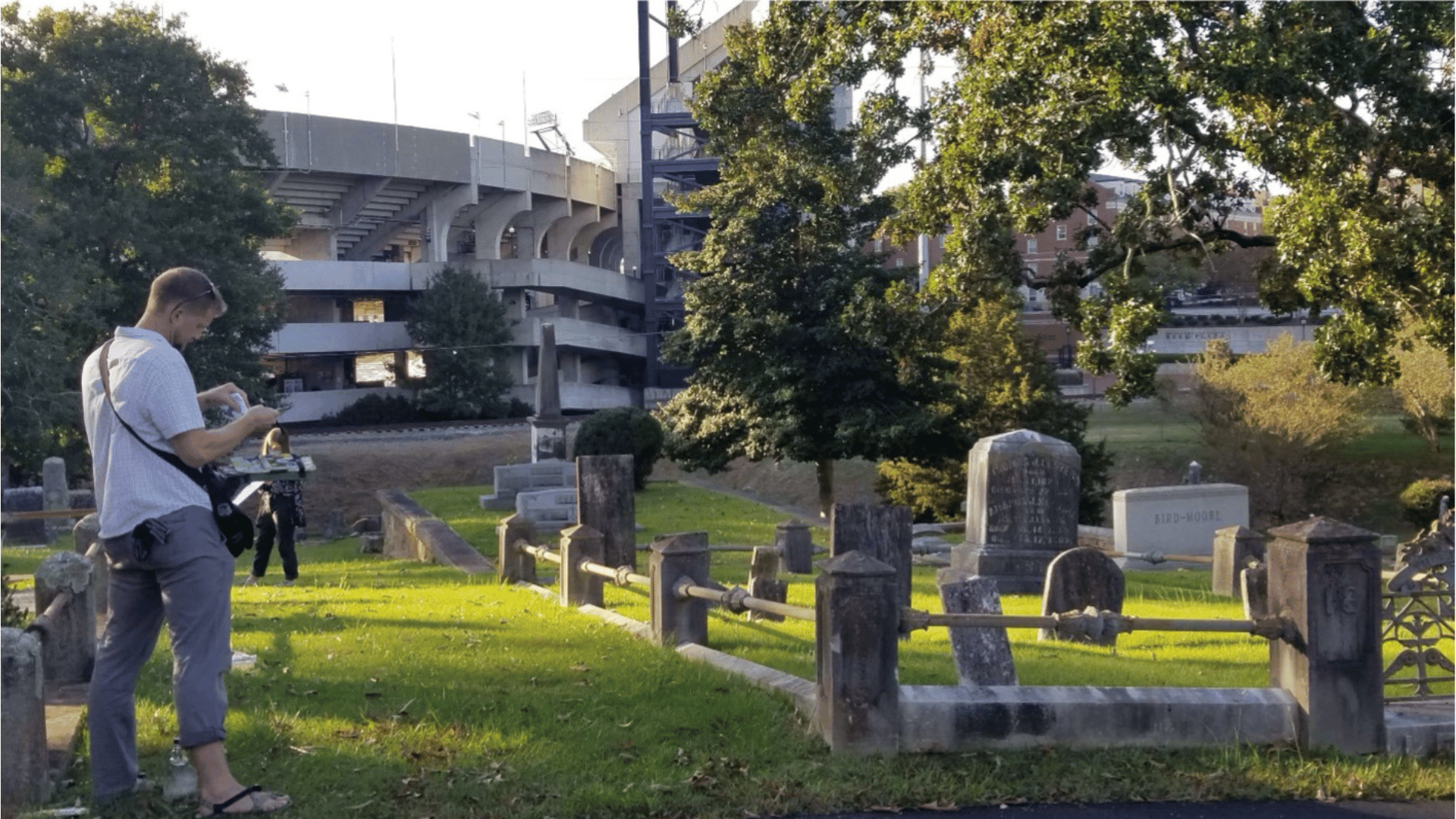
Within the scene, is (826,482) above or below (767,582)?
below

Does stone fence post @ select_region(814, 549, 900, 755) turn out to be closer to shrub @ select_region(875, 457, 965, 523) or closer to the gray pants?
the gray pants

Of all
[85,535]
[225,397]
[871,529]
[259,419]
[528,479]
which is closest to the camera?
[259,419]

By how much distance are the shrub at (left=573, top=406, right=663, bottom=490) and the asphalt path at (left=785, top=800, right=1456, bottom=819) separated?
25625 millimetres

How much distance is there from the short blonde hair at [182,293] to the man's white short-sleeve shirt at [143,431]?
128mm

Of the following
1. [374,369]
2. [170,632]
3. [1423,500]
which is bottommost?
[1423,500]

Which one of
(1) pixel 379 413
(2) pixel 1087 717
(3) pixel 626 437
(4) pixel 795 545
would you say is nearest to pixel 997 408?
(3) pixel 626 437

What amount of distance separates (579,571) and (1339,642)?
600cm

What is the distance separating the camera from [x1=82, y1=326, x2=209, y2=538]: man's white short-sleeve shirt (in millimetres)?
4957

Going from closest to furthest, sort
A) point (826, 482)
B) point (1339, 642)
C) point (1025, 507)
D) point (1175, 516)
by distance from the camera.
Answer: point (1339, 642)
point (1025, 507)
point (1175, 516)
point (826, 482)

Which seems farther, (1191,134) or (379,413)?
(379,413)

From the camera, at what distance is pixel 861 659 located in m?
6.12

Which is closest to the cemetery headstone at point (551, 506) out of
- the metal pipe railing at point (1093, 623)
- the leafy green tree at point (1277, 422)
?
the metal pipe railing at point (1093, 623)

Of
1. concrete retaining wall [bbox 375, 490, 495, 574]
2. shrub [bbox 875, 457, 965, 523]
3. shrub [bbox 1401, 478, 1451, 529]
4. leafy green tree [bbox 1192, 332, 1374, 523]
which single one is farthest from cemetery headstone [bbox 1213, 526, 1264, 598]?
shrub [bbox 1401, 478, 1451, 529]

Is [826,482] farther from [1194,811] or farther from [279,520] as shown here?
[1194,811]
